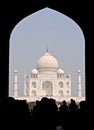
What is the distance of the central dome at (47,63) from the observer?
162 ft

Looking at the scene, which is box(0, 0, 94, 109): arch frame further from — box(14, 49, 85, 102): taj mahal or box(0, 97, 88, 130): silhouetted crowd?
box(14, 49, 85, 102): taj mahal

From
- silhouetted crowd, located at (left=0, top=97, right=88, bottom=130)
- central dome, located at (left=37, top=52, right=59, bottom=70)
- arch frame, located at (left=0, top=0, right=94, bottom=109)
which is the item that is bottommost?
silhouetted crowd, located at (left=0, top=97, right=88, bottom=130)

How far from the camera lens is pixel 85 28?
9289 millimetres

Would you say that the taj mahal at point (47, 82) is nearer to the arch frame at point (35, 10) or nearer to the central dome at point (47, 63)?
the central dome at point (47, 63)

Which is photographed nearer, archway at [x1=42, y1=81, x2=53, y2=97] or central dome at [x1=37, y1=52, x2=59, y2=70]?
central dome at [x1=37, y1=52, x2=59, y2=70]

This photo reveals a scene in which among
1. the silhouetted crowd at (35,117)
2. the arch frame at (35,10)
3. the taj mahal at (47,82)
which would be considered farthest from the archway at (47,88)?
the silhouetted crowd at (35,117)

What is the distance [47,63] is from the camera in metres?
49.3

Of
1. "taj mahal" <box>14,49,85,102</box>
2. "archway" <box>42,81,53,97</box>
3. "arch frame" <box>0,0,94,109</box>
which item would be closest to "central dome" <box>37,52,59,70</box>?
"taj mahal" <box>14,49,85,102</box>

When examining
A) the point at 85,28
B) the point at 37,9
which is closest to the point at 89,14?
the point at 85,28

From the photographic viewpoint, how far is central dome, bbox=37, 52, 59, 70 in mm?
49500

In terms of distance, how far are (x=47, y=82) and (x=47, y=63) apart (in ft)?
12.6

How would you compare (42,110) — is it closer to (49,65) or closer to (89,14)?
(89,14)

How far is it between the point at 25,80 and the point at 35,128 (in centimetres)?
5076

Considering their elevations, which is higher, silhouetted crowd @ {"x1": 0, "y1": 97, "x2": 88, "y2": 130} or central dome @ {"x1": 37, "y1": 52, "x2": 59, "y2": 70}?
central dome @ {"x1": 37, "y1": 52, "x2": 59, "y2": 70}
